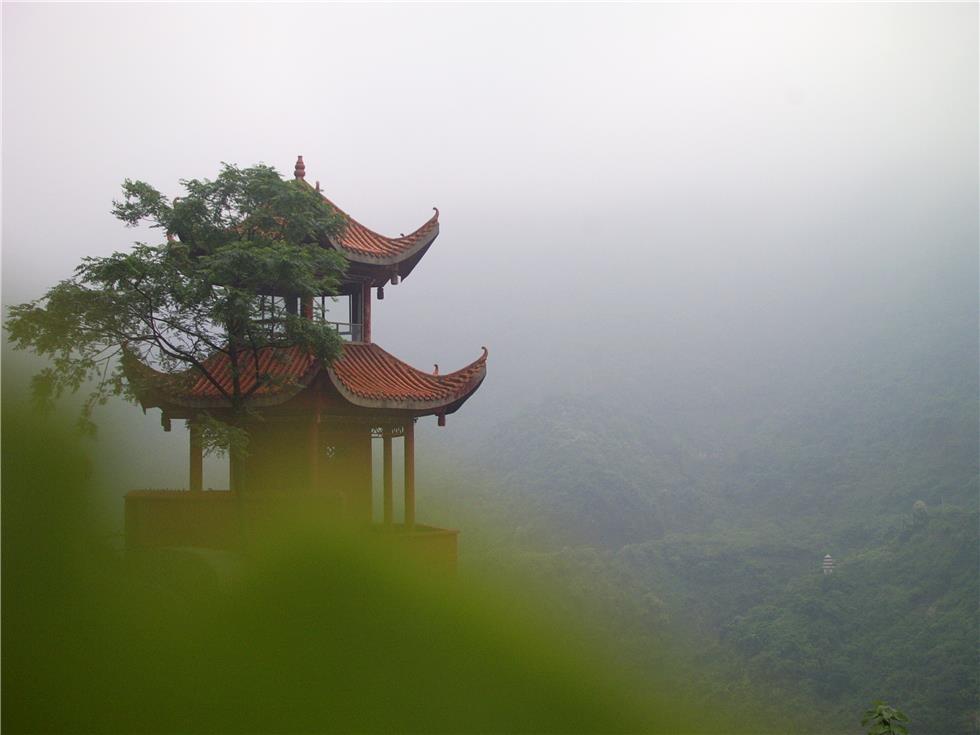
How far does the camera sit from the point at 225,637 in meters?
10.3

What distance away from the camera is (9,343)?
422 inches

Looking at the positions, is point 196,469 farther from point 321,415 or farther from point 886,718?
point 886,718

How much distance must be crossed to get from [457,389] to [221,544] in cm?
395

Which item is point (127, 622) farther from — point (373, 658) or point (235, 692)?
point (373, 658)

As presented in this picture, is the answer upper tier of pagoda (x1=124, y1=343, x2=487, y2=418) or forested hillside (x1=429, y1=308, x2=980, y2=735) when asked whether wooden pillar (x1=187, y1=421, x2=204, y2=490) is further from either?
forested hillside (x1=429, y1=308, x2=980, y2=735)

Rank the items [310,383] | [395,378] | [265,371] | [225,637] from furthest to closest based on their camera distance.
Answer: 1. [395,378]
2. [265,371]
3. [310,383]
4. [225,637]

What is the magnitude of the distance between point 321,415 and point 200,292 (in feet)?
8.13

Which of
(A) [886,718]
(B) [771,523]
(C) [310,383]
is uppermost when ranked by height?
(C) [310,383]

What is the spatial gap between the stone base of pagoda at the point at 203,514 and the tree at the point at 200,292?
2.51ft

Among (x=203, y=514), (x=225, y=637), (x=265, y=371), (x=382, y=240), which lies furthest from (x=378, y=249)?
(x=225, y=637)

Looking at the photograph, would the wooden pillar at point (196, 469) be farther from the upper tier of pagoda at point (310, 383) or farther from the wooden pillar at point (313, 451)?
the wooden pillar at point (313, 451)

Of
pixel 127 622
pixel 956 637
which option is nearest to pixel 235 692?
pixel 127 622

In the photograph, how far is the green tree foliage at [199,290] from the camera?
10.5 meters

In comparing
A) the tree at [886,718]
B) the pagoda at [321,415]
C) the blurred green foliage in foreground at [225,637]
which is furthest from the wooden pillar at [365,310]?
the tree at [886,718]
